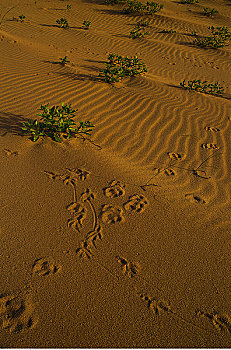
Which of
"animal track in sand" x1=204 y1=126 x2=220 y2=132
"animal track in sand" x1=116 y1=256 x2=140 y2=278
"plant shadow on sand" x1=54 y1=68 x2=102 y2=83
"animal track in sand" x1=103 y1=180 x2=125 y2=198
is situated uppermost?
"plant shadow on sand" x1=54 y1=68 x2=102 y2=83

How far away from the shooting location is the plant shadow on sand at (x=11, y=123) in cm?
328

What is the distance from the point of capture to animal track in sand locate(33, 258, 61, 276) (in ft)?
6.03

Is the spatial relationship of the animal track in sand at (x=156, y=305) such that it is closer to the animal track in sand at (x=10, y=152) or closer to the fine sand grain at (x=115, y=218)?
the fine sand grain at (x=115, y=218)

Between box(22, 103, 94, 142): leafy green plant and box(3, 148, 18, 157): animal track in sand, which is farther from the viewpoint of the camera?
box(22, 103, 94, 142): leafy green plant

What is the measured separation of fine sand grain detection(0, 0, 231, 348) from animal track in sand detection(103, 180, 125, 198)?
16 millimetres

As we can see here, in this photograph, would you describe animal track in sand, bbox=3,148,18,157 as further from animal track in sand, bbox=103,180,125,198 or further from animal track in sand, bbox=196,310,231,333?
animal track in sand, bbox=196,310,231,333

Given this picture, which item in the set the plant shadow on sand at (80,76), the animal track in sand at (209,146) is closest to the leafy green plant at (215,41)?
the plant shadow on sand at (80,76)

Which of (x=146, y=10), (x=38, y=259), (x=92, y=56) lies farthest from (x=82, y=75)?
(x=146, y=10)

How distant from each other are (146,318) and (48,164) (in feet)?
6.41

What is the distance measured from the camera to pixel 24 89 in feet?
14.7

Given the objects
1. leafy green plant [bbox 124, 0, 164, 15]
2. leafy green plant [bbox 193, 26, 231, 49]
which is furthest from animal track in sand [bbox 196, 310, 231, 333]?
leafy green plant [bbox 124, 0, 164, 15]

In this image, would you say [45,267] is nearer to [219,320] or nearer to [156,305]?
[156,305]

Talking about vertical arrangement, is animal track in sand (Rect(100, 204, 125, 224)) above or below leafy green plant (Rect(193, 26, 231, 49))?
below

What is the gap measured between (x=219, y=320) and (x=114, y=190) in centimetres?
152
